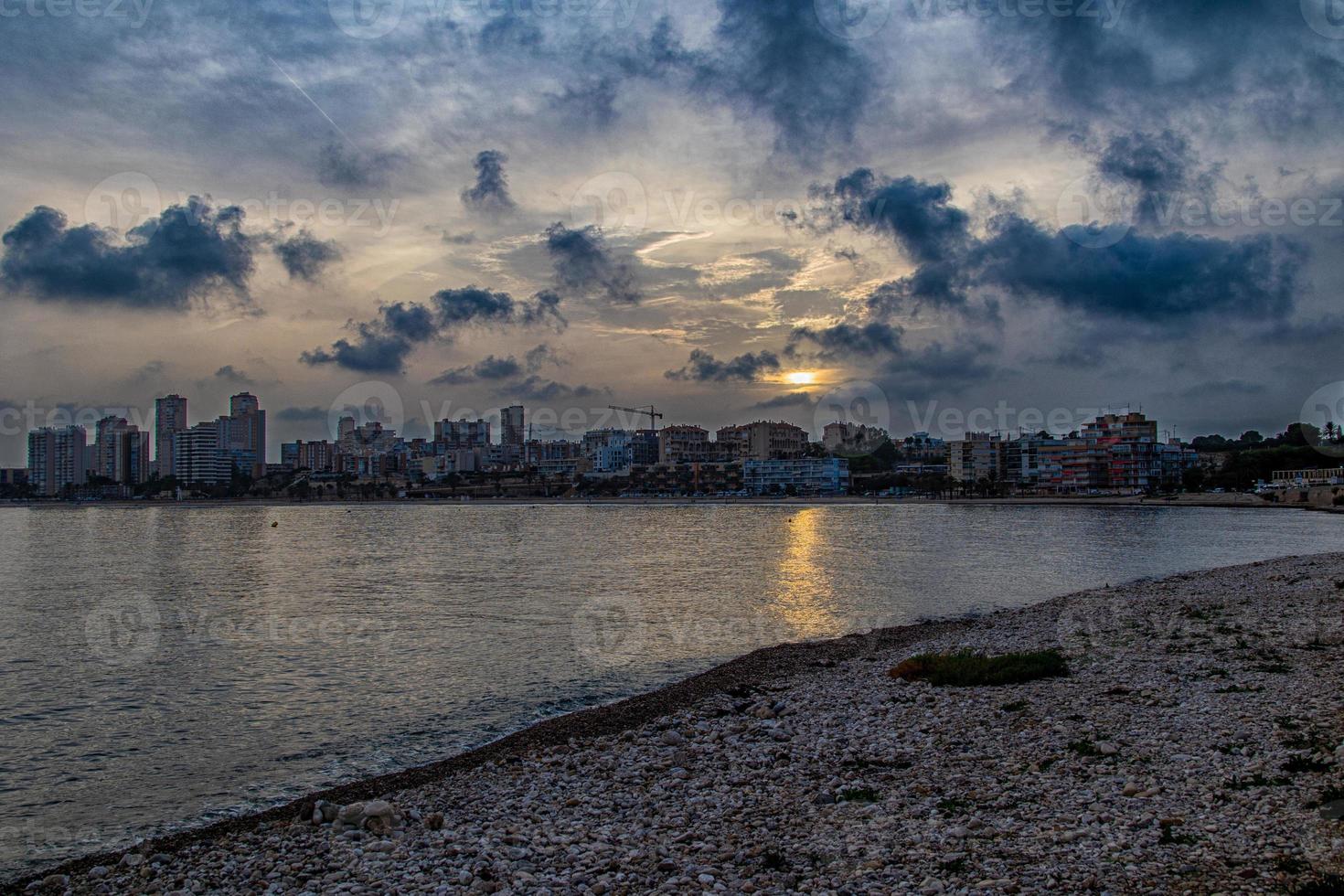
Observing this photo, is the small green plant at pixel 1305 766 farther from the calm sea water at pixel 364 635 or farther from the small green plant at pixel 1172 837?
the calm sea water at pixel 364 635

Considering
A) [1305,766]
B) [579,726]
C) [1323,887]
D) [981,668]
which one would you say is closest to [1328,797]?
[1305,766]

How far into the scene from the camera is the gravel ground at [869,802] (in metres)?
7.73

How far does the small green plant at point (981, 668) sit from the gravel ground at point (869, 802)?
401mm

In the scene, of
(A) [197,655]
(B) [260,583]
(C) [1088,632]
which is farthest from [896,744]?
(B) [260,583]

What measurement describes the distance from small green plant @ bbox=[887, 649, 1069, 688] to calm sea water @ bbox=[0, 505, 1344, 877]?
19.1ft

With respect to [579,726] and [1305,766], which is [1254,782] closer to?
[1305,766]

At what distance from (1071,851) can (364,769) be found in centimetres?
1055

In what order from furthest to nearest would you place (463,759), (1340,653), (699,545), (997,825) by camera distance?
(699,545) → (1340,653) → (463,759) → (997,825)

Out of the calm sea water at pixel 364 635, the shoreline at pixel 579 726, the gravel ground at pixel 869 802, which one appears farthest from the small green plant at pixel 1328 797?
the calm sea water at pixel 364 635

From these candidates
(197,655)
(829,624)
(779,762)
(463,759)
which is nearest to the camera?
(779,762)

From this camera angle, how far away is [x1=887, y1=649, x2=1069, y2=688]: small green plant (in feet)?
50.9

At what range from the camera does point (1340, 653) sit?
15.4m

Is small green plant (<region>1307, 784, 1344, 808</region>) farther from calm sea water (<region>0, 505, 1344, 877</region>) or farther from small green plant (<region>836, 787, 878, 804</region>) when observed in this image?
calm sea water (<region>0, 505, 1344, 877</region>)

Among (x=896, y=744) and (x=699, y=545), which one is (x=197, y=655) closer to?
(x=896, y=744)
